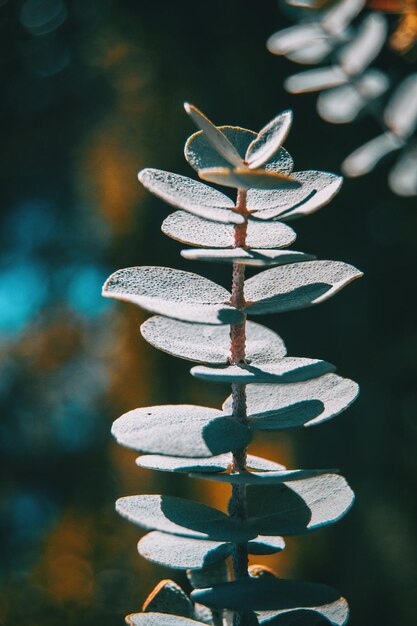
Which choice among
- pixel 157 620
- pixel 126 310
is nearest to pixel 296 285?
pixel 157 620

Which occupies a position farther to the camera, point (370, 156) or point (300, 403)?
point (370, 156)

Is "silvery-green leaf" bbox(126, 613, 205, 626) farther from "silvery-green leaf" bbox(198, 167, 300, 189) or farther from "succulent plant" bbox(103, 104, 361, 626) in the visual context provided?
"silvery-green leaf" bbox(198, 167, 300, 189)

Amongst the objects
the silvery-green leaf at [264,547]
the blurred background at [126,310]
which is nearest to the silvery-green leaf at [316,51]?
the silvery-green leaf at [264,547]

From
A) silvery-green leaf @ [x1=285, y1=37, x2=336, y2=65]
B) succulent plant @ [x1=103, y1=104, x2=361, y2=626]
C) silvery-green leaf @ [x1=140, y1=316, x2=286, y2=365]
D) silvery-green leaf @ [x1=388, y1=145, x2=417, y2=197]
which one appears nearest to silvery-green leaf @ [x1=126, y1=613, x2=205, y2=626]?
succulent plant @ [x1=103, y1=104, x2=361, y2=626]

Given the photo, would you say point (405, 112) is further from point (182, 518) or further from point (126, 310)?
point (126, 310)

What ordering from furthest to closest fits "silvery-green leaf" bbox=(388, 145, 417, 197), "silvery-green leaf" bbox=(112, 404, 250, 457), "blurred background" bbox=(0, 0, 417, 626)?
"blurred background" bbox=(0, 0, 417, 626)
"silvery-green leaf" bbox=(388, 145, 417, 197)
"silvery-green leaf" bbox=(112, 404, 250, 457)

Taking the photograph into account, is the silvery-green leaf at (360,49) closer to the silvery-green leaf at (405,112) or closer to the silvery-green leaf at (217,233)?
the silvery-green leaf at (405,112)
